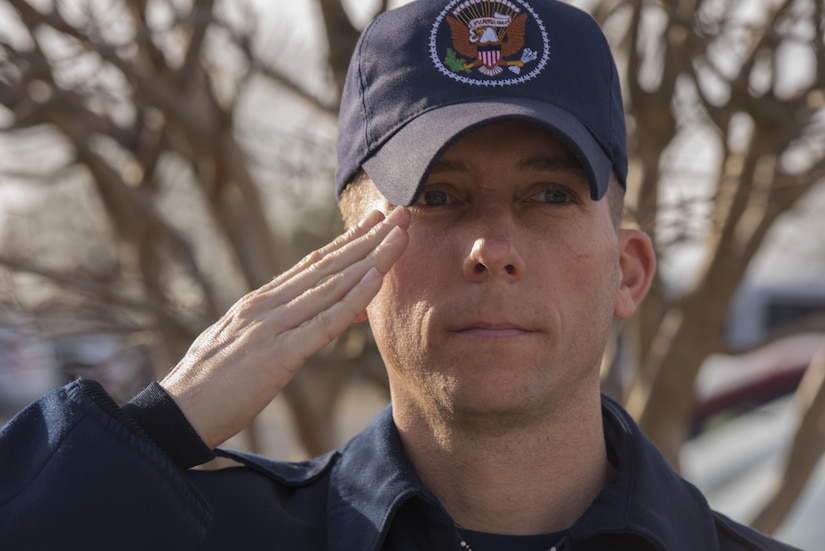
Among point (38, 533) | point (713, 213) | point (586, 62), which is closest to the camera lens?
point (38, 533)

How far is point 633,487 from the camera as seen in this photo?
2.10 metres

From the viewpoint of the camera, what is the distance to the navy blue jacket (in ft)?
5.87

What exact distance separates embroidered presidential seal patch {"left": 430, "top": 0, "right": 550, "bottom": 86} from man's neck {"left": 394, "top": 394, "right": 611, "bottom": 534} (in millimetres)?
648

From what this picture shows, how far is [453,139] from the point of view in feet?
6.41

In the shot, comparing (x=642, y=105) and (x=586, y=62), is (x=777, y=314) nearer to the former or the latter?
(x=642, y=105)

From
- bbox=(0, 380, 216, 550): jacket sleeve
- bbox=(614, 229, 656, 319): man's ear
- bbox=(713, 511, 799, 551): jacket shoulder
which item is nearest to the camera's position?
bbox=(0, 380, 216, 550): jacket sleeve

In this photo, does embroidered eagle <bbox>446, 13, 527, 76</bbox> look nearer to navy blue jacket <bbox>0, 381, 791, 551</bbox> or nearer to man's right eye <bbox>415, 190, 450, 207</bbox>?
man's right eye <bbox>415, 190, 450, 207</bbox>

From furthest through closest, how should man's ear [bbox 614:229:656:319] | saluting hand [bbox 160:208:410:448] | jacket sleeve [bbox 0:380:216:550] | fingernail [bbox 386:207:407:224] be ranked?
man's ear [bbox 614:229:656:319] < fingernail [bbox 386:207:407:224] < saluting hand [bbox 160:208:410:448] < jacket sleeve [bbox 0:380:216:550]

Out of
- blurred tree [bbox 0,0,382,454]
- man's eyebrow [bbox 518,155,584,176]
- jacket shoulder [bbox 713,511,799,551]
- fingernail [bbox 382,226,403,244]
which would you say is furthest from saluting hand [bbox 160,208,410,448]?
blurred tree [bbox 0,0,382,454]

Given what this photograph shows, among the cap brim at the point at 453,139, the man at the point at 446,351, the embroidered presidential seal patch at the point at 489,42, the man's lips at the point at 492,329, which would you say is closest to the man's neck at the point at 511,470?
the man at the point at 446,351

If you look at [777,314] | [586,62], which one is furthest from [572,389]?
[777,314]

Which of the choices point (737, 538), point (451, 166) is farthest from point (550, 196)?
point (737, 538)

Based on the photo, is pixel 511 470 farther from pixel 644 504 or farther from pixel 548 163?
pixel 548 163

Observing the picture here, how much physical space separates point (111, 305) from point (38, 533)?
249cm
